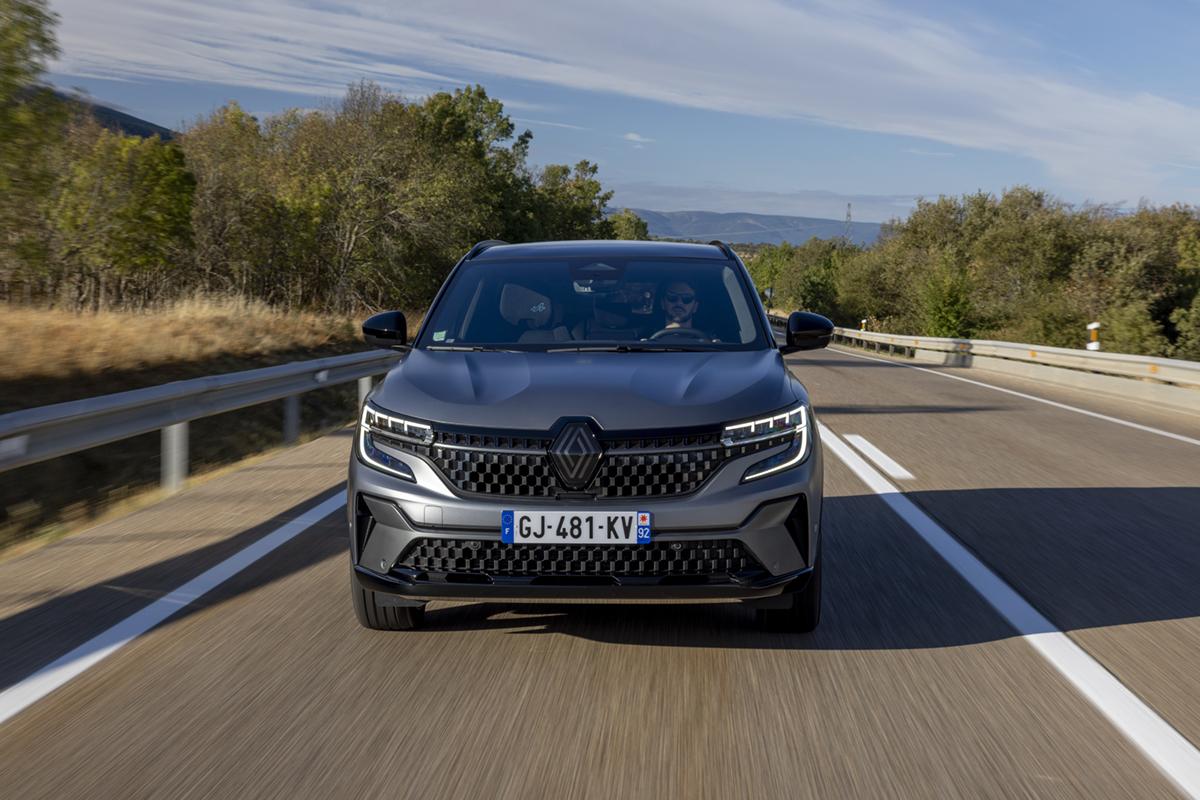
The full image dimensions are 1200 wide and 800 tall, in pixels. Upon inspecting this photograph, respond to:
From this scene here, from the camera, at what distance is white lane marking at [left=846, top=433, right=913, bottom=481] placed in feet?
30.7

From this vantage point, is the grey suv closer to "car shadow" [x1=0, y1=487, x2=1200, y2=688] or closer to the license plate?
the license plate

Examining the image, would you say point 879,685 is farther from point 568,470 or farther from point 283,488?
point 283,488

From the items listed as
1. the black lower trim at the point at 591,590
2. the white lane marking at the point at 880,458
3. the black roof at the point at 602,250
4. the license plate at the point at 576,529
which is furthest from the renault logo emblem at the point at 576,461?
the white lane marking at the point at 880,458

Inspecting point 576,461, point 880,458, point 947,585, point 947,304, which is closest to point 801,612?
point 576,461

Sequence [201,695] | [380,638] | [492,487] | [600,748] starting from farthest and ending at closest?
1. [380,638]
2. [492,487]
3. [201,695]
4. [600,748]

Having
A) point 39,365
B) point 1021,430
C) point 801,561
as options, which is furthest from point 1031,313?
point 801,561

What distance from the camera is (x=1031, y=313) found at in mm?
51844

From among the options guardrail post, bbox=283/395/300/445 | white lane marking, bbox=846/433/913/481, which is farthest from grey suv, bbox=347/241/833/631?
guardrail post, bbox=283/395/300/445

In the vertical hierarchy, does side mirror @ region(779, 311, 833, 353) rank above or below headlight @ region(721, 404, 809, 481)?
above

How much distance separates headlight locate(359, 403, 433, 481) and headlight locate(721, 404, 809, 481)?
3.63ft

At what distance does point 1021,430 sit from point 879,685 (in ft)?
32.6

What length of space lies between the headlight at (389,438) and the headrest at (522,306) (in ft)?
4.38

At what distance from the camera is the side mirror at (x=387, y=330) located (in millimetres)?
5871

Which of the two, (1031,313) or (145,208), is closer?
(145,208)
